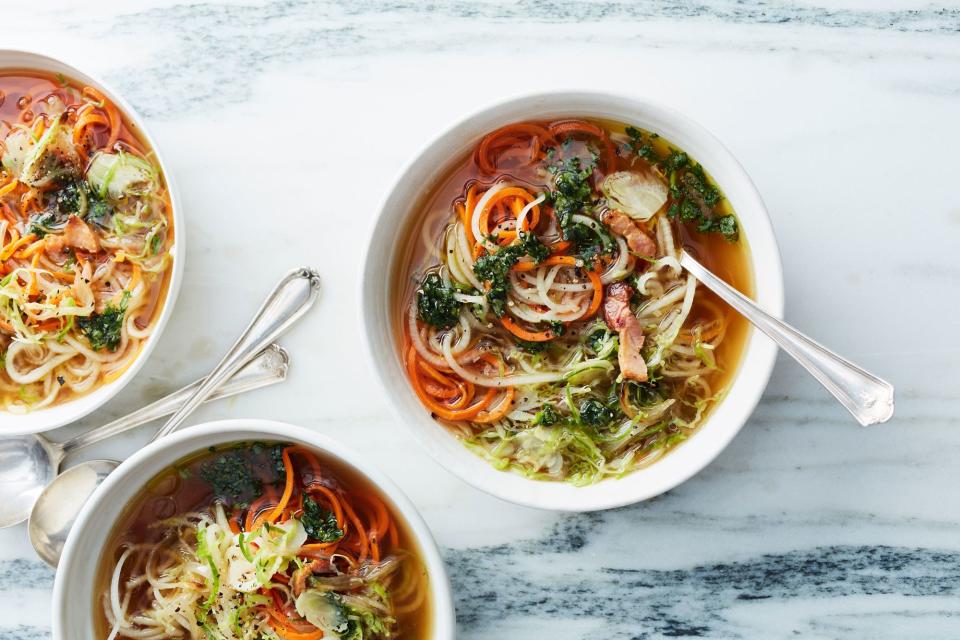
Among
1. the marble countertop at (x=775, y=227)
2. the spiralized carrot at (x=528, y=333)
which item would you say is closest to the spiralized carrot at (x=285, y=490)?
the marble countertop at (x=775, y=227)

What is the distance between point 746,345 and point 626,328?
14.6 inches

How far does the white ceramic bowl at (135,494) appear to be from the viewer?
250 cm

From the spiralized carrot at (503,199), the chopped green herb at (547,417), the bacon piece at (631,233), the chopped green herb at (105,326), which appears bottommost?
the chopped green herb at (547,417)

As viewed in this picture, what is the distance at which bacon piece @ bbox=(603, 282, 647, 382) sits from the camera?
109 inches

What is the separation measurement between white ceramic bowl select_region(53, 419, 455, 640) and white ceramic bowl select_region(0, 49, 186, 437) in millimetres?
387

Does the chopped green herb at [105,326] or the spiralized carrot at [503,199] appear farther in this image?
the chopped green herb at [105,326]

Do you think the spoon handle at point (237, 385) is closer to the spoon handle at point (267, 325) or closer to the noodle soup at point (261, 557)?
the spoon handle at point (267, 325)

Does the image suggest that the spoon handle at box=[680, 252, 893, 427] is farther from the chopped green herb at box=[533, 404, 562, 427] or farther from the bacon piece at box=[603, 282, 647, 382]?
the chopped green herb at box=[533, 404, 562, 427]

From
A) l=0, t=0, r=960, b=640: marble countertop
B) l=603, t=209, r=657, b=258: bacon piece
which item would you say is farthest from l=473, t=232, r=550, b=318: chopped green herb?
l=0, t=0, r=960, b=640: marble countertop

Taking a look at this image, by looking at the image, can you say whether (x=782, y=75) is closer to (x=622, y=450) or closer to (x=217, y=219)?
(x=622, y=450)

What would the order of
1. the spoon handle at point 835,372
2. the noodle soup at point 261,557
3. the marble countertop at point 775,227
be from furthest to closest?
the marble countertop at point 775,227 → the noodle soup at point 261,557 → the spoon handle at point 835,372

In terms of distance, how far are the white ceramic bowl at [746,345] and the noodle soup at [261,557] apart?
283 mm

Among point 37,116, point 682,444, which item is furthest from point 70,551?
point 682,444

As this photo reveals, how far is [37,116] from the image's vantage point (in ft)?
10.3
